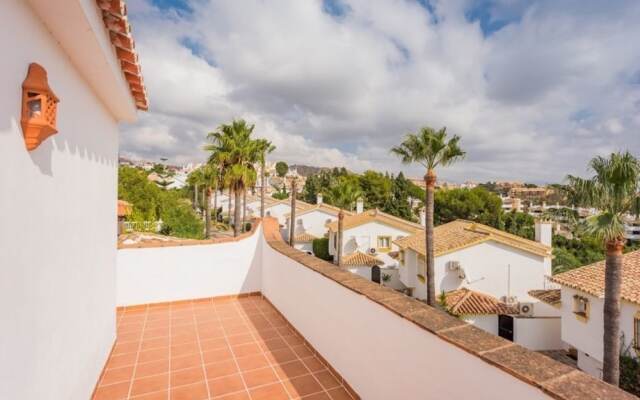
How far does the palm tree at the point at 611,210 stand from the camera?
25.3ft

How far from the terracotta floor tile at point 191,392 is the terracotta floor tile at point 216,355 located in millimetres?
593

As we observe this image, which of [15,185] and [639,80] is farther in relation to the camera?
[639,80]

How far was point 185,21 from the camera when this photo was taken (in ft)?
25.1

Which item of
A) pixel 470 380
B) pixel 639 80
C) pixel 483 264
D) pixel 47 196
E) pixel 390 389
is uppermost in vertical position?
pixel 639 80

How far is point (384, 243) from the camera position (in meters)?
30.3

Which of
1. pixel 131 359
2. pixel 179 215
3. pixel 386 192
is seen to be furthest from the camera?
pixel 386 192

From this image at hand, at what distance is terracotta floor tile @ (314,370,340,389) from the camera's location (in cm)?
381

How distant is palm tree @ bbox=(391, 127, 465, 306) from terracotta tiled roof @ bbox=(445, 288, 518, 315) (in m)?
3.47

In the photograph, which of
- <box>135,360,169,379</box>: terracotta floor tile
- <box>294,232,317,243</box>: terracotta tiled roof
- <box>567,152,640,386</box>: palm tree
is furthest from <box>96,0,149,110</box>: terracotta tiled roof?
<box>294,232,317,243</box>: terracotta tiled roof

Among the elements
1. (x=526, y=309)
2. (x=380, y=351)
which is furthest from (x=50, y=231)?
(x=526, y=309)

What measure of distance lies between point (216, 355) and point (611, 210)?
10.4 meters

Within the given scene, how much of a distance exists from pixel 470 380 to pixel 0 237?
2.93 metres

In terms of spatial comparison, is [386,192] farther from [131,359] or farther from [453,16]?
[131,359]

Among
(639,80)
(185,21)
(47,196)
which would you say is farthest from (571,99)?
(47,196)
